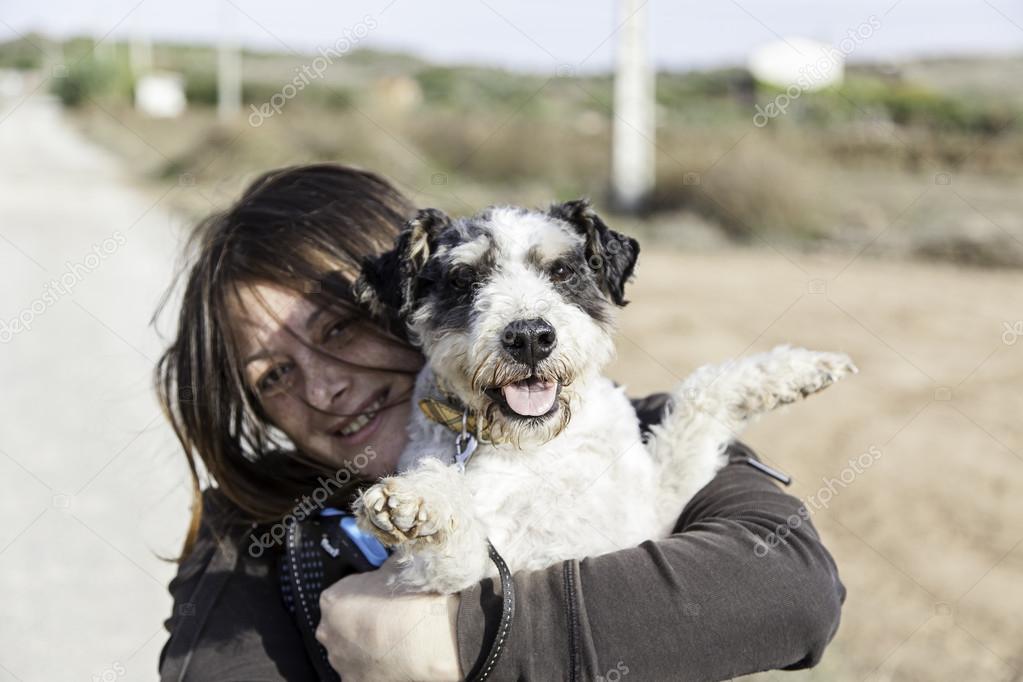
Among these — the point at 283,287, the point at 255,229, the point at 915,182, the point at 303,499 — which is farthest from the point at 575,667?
the point at 915,182

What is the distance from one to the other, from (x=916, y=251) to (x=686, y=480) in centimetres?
1460

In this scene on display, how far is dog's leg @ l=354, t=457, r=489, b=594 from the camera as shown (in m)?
2.29

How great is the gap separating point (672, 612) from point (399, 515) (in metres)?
0.66

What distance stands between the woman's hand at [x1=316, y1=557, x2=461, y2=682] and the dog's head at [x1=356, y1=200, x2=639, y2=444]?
1.84 ft

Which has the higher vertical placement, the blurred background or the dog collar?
the dog collar

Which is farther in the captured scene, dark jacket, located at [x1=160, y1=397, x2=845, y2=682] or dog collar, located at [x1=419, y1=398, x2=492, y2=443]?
dog collar, located at [x1=419, y1=398, x2=492, y2=443]

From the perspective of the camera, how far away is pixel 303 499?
3121 mm

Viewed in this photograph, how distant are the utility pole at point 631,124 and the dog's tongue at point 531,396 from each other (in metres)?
19.2

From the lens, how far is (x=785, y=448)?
25.2 ft

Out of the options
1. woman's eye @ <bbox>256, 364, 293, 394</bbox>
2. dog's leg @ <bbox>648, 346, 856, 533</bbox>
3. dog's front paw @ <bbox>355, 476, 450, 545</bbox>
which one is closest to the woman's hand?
dog's front paw @ <bbox>355, 476, 450, 545</bbox>

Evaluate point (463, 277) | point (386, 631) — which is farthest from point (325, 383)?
point (386, 631)

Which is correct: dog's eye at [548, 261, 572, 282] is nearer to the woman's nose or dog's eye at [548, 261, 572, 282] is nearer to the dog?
the dog

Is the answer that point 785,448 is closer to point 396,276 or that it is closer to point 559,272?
point 559,272

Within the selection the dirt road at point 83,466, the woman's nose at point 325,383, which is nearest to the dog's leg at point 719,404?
the woman's nose at point 325,383
